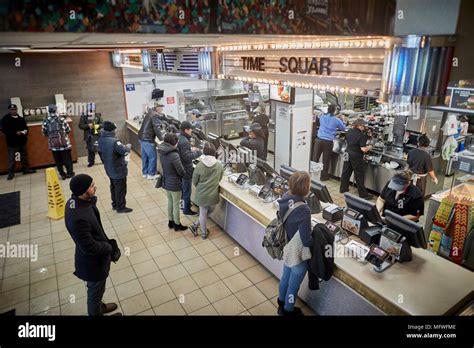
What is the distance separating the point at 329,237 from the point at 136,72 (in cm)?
885

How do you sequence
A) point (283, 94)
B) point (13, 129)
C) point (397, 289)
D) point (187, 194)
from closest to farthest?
point (397, 289) < point (187, 194) < point (283, 94) < point (13, 129)

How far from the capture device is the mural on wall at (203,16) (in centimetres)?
157

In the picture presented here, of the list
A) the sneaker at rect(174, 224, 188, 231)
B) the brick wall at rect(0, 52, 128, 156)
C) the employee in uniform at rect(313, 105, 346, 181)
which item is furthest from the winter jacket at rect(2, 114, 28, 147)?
the employee in uniform at rect(313, 105, 346, 181)

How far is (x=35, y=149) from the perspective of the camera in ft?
29.0

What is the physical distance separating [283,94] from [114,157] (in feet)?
11.3

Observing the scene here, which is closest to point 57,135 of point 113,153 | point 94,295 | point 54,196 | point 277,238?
point 54,196

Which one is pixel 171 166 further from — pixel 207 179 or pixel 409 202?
pixel 409 202

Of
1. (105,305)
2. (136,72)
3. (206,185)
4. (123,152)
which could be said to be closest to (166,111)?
(136,72)

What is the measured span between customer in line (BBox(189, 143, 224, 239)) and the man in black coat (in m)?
1.85

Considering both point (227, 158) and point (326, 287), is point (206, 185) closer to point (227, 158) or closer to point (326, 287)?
point (227, 158)

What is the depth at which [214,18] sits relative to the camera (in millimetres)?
1970

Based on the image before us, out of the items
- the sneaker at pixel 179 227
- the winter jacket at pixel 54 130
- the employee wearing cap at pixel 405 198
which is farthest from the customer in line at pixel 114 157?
the employee wearing cap at pixel 405 198

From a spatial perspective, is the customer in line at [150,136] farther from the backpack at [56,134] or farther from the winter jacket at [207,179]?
the winter jacket at [207,179]
